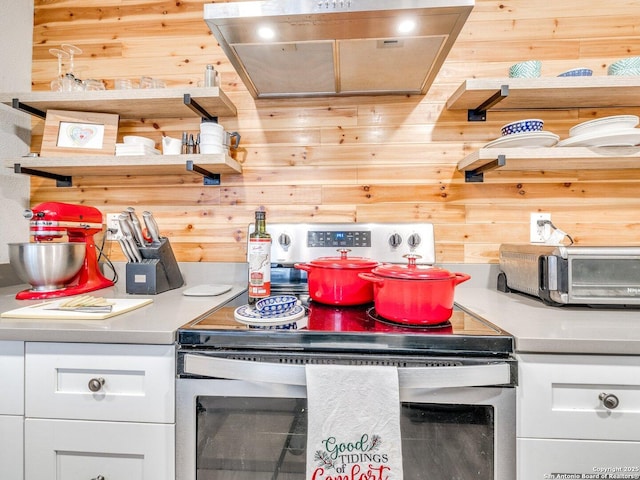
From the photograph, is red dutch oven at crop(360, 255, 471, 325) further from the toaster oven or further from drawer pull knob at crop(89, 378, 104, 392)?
drawer pull knob at crop(89, 378, 104, 392)

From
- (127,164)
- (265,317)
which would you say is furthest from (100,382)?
(127,164)

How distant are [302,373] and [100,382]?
490 mm

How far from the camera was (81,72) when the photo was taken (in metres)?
1.60

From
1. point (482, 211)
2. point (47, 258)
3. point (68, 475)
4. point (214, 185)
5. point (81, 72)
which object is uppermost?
point (81, 72)

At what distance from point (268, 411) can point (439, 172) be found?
1150mm

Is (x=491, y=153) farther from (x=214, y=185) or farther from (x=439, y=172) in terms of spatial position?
(x=214, y=185)

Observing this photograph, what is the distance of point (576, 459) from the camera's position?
761mm

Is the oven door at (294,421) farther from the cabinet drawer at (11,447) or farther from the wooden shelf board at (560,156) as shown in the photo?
the wooden shelf board at (560,156)

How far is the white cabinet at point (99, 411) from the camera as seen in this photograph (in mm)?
810

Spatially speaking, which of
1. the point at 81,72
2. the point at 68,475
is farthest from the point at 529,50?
the point at 68,475

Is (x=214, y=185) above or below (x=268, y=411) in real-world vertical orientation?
above

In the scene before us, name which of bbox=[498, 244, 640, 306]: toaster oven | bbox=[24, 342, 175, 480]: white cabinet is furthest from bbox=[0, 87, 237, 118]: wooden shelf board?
bbox=[498, 244, 640, 306]: toaster oven

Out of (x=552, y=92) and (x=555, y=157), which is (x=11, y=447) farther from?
(x=552, y=92)

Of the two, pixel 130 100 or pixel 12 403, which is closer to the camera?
pixel 12 403
